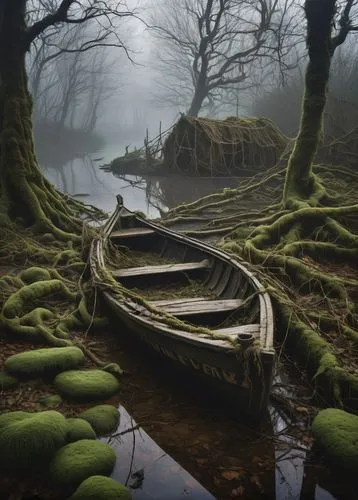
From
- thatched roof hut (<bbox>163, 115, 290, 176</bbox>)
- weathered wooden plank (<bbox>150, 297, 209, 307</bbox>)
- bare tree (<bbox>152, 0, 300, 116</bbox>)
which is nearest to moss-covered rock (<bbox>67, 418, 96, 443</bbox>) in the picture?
weathered wooden plank (<bbox>150, 297, 209, 307</bbox>)

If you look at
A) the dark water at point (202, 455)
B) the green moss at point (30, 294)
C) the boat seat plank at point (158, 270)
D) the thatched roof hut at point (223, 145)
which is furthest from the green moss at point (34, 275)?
the thatched roof hut at point (223, 145)

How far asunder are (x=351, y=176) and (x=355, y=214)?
19.1ft

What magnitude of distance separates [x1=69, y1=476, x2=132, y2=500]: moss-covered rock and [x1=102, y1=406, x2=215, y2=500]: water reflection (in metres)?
0.27

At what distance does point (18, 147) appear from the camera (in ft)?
32.7

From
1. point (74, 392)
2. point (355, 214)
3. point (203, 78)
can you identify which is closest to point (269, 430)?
point (74, 392)

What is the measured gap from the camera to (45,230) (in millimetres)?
9625

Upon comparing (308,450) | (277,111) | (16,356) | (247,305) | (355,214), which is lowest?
(308,450)

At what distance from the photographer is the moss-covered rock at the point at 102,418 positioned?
4.46 meters

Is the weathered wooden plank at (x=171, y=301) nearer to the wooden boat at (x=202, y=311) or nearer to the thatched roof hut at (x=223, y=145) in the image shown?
the wooden boat at (x=202, y=311)

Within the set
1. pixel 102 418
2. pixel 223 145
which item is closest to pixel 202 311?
pixel 102 418

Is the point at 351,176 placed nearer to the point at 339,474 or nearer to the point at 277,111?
the point at 339,474

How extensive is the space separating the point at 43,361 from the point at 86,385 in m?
0.59

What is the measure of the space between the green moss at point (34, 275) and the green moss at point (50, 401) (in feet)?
9.32

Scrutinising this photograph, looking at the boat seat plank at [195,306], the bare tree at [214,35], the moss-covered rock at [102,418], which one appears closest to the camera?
the moss-covered rock at [102,418]
